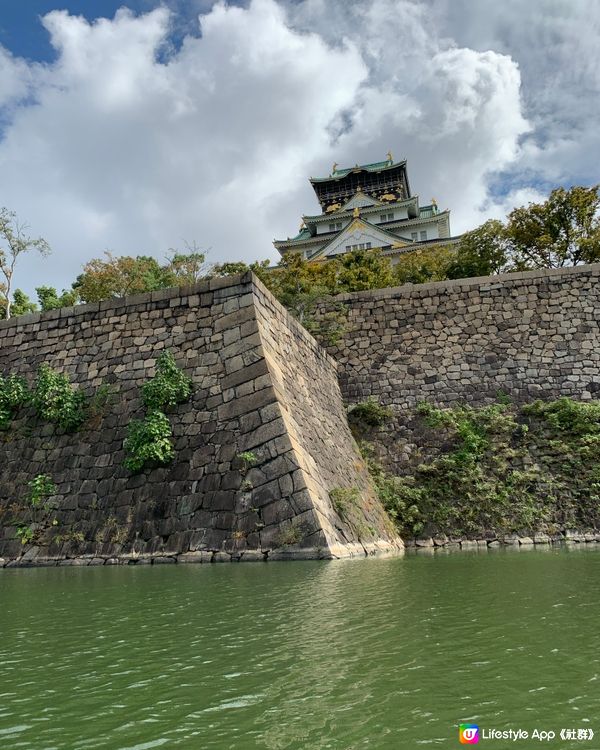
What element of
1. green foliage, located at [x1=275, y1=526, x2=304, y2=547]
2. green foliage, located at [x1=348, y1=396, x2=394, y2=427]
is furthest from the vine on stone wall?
green foliage, located at [x1=348, y1=396, x2=394, y2=427]

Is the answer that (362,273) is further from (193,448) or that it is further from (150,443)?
(150,443)

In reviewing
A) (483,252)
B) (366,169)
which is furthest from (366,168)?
(483,252)

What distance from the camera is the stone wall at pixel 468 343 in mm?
15086

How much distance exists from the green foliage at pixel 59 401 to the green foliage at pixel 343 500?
502 centimetres

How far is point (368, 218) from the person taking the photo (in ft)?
153

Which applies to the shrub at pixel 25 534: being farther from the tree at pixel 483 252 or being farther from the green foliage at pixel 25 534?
the tree at pixel 483 252

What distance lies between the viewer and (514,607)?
515cm

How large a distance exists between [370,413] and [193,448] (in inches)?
237

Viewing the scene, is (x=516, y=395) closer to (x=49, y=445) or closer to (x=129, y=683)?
(x=49, y=445)

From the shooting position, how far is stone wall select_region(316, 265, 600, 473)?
15086 mm

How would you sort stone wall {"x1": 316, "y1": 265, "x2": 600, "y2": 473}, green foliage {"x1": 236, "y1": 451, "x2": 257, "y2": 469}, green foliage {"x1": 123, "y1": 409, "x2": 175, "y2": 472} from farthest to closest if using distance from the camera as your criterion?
stone wall {"x1": 316, "y1": 265, "x2": 600, "y2": 473}, green foliage {"x1": 123, "y1": 409, "x2": 175, "y2": 472}, green foliage {"x1": 236, "y1": 451, "x2": 257, "y2": 469}

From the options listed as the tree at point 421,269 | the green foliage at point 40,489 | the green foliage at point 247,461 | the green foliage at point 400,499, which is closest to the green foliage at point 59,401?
the green foliage at point 40,489

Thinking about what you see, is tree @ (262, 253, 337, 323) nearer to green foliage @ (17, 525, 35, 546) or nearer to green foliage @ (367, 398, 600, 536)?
green foliage @ (367, 398, 600, 536)

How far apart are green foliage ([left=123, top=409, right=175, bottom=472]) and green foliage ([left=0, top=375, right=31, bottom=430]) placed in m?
3.11
